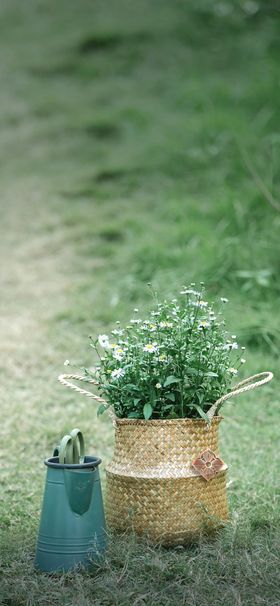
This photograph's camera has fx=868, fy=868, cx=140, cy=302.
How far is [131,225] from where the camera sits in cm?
792

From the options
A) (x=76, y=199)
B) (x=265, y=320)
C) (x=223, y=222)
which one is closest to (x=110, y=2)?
(x=76, y=199)

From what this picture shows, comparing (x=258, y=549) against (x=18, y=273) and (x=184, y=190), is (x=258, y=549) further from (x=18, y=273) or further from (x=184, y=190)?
(x=184, y=190)

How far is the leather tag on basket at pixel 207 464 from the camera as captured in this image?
9.81ft

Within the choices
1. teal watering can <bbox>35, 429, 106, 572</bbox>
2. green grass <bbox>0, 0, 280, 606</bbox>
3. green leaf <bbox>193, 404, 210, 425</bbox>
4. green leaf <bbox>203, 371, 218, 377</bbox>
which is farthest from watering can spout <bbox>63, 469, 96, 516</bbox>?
green leaf <bbox>203, 371, 218, 377</bbox>

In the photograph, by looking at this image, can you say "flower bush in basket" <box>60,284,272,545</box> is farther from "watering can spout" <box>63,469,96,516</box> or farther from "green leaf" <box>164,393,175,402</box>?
"watering can spout" <box>63,469,96,516</box>

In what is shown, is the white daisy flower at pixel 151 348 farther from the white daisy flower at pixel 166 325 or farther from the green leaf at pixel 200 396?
the green leaf at pixel 200 396

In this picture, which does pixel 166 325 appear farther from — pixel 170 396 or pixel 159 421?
pixel 159 421

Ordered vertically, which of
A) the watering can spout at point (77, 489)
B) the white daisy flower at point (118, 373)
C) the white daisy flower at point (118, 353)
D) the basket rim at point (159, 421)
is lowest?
the watering can spout at point (77, 489)

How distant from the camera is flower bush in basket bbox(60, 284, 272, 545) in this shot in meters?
2.97

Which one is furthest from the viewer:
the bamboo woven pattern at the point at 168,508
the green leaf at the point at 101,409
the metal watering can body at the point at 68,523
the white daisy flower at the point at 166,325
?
the white daisy flower at the point at 166,325

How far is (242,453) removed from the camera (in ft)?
14.2

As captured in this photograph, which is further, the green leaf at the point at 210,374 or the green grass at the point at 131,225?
the green leaf at the point at 210,374

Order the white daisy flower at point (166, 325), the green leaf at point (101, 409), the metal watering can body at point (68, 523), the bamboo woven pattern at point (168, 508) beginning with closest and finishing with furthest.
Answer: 1. the metal watering can body at point (68, 523)
2. the bamboo woven pattern at point (168, 508)
3. the green leaf at point (101, 409)
4. the white daisy flower at point (166, 325)

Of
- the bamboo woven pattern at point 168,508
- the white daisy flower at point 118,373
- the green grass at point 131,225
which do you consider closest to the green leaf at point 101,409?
the white daisy flower at point 118,373
